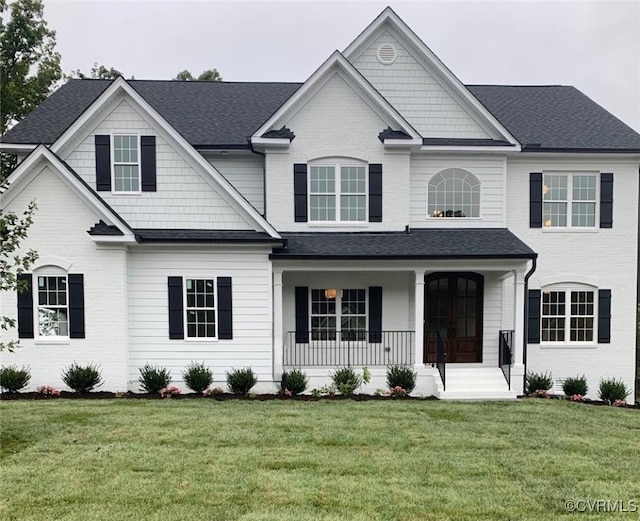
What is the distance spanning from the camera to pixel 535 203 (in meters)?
13.5

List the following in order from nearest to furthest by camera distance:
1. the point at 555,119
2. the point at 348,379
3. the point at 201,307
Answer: the point at 348,379, the point at 201,307, the point at 555,119

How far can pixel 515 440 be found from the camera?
7.47 metres

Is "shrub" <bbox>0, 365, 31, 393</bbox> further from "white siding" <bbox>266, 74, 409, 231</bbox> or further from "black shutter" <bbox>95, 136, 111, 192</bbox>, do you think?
"white siding" <bbox>266, 74, 409, 231</bbox>

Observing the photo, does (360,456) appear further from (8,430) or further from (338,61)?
(338,61)

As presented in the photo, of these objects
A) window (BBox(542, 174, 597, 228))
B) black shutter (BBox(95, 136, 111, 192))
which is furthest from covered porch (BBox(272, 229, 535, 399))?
black shutter (BBox(95, 136, 111, 192))

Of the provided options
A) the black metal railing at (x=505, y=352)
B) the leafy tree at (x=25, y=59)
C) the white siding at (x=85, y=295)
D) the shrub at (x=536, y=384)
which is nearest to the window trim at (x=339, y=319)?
the black metal railing at (x=505, y=352)

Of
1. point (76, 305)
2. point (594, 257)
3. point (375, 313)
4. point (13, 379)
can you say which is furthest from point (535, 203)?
point (13, 379)

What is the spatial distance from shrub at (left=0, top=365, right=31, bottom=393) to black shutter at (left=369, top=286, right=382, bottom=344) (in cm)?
868

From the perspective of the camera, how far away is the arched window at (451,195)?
1341 centimetres

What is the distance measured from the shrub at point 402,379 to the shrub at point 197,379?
4.48m

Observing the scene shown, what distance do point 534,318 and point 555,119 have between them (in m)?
6.54

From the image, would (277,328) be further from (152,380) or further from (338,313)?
(152,380)

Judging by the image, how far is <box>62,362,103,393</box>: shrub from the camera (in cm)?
1077

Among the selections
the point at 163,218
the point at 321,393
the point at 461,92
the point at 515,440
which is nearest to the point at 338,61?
the point at 461,92
